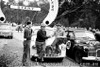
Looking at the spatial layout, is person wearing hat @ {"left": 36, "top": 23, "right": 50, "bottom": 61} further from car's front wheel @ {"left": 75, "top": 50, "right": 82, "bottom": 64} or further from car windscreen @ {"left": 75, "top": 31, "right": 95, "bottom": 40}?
car windscreen @ {"left": 75, "top": 31, "right": 95, "bottom": 40}

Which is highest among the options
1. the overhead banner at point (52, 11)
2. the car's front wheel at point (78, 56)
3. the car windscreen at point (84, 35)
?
the overhead banner at point (52, 11)

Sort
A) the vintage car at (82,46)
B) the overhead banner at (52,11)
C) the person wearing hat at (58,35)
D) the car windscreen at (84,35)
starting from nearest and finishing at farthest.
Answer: the overhead banner at (52,11) → the person wearing hat at (58,35) → the vintage car at (82,46) → the car windscreen at (84,35)

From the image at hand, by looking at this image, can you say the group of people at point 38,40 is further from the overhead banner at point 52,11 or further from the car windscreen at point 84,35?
the overhead banner at point 52,11

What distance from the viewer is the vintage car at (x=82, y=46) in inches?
369

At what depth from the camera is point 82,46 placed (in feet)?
31.7

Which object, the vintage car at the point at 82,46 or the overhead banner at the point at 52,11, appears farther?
the vintage car at the point at 82,46

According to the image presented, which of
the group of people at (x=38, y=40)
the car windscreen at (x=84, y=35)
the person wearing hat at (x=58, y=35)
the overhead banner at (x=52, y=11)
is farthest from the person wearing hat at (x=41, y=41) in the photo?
the overhead banner at (x=52, y=11)

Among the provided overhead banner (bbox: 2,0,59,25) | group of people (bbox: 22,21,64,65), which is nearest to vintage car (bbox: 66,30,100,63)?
group of people (bbox: 22,21,64,65)

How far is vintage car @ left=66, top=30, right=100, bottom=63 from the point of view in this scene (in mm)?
9367

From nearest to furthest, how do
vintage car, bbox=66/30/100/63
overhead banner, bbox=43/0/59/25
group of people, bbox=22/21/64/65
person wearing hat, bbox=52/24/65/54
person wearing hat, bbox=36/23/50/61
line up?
overhead banner, bbox=43/0/59/25, group of people, bbox=22/21/64/65, person wearing hat, bbox=36/23/50/61, person wearing hat, bbox=52/24/65/54, vintage car, bbox=66/30/100/63

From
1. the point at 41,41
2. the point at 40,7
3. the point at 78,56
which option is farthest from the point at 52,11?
the point at 78,56

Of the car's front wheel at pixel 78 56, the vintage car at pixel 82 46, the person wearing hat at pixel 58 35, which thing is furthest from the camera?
the car's front wheel at pixel 78 56

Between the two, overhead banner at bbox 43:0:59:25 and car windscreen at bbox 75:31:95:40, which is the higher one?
overhead banner at bbox 43:0:59:25

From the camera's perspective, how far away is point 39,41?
8.67 metres
